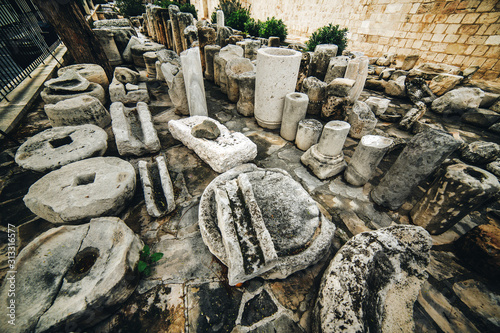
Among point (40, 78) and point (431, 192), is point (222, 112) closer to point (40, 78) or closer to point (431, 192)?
point (431, 192)

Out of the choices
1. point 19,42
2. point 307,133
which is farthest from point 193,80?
point 19,42

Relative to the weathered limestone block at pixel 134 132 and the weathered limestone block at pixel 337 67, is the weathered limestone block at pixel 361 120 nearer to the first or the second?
the weathered limestone block at pixel 337 67

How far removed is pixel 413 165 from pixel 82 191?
392 cm

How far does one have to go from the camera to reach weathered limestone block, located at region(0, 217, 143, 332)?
1360 millimetres

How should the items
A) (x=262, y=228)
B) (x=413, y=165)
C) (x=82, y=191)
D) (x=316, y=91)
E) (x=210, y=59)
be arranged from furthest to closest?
1. (x=210, y=59)
2. (x=316, y=91)
3. (x=413, y=165)
4. (x=82, y=191)
5. (x=262, y=228)

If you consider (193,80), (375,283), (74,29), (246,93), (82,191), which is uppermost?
(74,29)

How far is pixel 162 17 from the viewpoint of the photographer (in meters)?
8.72

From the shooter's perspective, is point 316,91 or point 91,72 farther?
point 91,72

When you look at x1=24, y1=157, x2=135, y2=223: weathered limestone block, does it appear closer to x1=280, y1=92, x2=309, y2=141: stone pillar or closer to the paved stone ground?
the paved stone ground

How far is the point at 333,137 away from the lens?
111 inches

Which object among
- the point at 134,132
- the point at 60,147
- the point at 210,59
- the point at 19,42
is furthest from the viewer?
the point at 210,59

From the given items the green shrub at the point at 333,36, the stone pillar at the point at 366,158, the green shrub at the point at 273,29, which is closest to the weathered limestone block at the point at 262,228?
the stone pillar at the point at 366,158

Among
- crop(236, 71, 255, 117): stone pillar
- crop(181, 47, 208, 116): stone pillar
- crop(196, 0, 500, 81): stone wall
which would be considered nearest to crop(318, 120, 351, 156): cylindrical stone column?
crop(236, 71, 255, 117): stone pillar

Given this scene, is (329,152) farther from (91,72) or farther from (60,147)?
(91,72)
